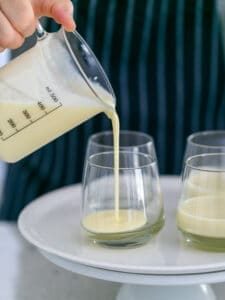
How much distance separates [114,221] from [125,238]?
28 millimetres

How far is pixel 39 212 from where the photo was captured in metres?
1.19

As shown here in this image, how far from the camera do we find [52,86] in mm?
1026

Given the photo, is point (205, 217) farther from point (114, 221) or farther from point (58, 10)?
point (58, 10)

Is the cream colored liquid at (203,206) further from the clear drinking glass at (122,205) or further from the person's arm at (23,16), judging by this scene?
the person's arm at (23,16)

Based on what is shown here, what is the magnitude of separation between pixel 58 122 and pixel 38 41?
100mm

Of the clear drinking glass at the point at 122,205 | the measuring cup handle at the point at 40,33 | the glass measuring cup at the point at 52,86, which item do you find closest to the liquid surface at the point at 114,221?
the clear drinking glass at the point at 122,205

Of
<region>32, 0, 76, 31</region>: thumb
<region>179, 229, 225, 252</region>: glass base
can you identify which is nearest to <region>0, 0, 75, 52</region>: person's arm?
<region>32, 0, 76, 31</region>: thumb

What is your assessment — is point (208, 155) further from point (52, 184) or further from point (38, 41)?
point (52, 184)

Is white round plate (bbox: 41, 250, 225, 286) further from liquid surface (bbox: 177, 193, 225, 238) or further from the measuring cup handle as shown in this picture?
the measuring cup handle

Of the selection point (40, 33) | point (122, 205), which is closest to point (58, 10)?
point (40, 33)

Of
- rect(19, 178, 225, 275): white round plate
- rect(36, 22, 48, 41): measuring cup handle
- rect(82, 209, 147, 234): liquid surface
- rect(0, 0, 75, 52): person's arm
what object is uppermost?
rect(0, 0, 75, 52): person's arm

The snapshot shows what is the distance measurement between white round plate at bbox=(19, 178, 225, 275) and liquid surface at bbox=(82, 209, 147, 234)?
22 mm

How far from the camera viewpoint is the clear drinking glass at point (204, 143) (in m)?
1.21

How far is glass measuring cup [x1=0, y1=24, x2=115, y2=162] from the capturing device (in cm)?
102
